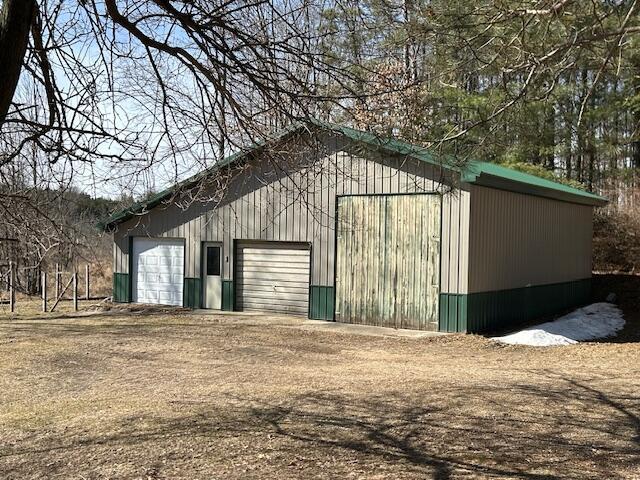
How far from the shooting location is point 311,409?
23.3 feet

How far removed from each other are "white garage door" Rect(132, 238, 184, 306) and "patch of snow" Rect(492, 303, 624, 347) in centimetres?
908

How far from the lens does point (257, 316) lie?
659 inches

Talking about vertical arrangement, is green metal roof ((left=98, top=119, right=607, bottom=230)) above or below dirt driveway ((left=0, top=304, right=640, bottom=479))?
above

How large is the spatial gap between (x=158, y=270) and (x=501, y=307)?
9.45 metres

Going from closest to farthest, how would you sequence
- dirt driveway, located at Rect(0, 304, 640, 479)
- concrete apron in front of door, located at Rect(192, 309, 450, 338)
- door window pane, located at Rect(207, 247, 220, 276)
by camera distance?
dirt driveway, located at Rect(0, 304, 640, 479), concrete apron in front of door, located at Rect(192, 309, 450, 338), door window pane, located at Rect(207, 247, 220, 276)

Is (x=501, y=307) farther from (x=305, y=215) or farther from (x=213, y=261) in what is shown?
(x=213, y=261)

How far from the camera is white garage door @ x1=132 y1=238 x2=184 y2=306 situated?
18.9 m

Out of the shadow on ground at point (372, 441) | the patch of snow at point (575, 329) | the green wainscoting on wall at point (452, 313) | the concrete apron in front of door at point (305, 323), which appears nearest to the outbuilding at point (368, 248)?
the green wainscoting on wall at point (452, 313)

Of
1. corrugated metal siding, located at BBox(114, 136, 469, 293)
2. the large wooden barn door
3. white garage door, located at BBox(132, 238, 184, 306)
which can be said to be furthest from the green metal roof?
the large wooden barn door

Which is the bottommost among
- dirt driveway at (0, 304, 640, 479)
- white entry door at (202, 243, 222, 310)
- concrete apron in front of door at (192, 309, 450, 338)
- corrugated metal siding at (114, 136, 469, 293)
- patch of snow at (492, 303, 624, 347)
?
patch of snow at (492, 303, 624, 347)

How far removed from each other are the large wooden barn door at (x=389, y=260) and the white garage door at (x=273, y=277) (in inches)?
45.5

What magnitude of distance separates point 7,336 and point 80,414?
23.7 feet

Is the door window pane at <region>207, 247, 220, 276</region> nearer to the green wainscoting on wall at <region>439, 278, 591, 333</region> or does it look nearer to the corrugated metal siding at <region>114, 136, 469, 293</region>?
the corrugated metal siding at <region>114, 136, 469, 293</region>

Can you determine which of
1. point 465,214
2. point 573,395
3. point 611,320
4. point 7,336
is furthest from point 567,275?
point 7,336
